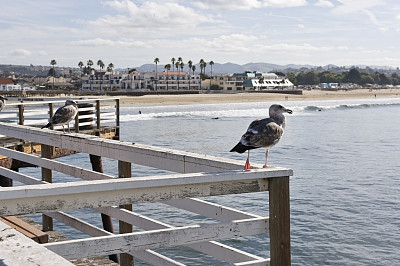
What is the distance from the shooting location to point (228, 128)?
56375mm

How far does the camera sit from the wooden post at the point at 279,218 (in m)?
4.12

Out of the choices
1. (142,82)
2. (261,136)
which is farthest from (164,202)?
(142,82)

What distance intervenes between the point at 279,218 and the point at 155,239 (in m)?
0.97

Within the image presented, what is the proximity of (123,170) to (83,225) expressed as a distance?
50.7 inches

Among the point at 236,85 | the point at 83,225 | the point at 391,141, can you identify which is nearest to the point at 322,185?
the point at 83,225

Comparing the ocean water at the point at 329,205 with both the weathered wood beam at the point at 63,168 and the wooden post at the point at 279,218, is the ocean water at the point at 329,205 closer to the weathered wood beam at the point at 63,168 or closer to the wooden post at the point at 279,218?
the weathered wood beam at the point at 63,168

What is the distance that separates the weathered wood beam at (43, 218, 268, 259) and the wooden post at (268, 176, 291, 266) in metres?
0.08

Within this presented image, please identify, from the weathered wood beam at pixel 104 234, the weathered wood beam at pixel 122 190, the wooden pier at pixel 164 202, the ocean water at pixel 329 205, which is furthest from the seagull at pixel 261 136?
the ocean water at pixel 329 205

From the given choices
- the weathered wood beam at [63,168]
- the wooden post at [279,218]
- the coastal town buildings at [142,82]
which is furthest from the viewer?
the coastal town buildings at [142,82]

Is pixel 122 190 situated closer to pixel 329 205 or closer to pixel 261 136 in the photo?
pixel 261 136

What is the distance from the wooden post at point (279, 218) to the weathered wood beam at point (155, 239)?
76 mm

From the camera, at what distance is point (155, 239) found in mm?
3775

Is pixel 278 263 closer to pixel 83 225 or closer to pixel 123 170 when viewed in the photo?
pixel 123 170

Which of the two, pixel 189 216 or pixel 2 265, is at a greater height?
pixel 2 265
